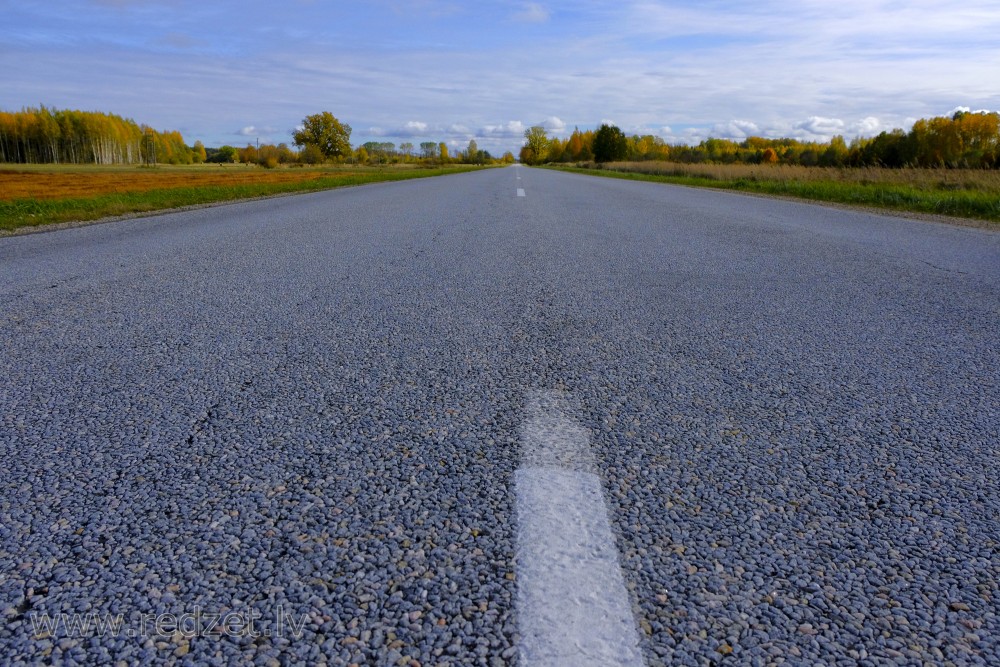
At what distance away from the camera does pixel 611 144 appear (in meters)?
100

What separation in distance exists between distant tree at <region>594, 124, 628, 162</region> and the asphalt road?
99640mm

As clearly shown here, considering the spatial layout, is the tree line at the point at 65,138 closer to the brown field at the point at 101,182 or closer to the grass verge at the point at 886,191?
the brown field at the point at 101,182

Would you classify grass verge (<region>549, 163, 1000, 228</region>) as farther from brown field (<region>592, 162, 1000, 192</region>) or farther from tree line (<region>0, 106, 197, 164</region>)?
tree line (<region>0, 106, 197, 164</region>)

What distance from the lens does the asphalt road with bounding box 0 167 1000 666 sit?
1.44 meters

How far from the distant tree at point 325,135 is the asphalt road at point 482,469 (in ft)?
329

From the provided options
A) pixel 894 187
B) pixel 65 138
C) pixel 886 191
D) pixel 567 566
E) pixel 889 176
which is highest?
pixel 65 138

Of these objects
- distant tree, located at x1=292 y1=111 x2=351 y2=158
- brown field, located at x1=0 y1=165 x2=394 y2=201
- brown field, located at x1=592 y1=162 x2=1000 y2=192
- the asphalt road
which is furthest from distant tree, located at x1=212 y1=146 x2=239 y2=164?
the asphalt road

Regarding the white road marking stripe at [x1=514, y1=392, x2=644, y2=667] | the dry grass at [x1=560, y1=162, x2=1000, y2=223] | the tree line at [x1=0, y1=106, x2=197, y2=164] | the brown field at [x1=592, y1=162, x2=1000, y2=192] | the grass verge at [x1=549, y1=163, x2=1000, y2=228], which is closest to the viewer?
the white road marking stripe at [x1=514, y1=392, x2=644, y2=667]

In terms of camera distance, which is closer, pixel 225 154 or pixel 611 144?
pixel 611 144

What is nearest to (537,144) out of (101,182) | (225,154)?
(225,154)

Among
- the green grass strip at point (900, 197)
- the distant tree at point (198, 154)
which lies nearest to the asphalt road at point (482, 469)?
the green grass strip at point (900, 197)

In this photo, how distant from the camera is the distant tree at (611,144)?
9975 centimetres

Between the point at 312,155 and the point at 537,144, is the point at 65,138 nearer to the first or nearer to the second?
the point at 312,155

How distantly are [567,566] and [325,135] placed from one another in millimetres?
104691
